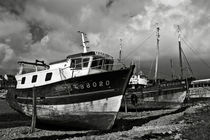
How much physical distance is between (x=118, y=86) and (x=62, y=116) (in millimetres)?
4922

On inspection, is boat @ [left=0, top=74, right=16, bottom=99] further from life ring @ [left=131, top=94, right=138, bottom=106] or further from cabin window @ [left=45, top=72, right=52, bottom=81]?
life ring @ [left=131, top=94, right=138, bottom=106]

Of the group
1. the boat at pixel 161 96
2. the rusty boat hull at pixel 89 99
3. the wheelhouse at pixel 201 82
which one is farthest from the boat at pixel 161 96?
the wheelhouse at pixel 201 82

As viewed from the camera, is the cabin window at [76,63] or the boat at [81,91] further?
the cabin window at [76,63]

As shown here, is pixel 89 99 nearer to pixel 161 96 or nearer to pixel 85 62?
pixel 85 62

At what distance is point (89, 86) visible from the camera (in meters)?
16.6

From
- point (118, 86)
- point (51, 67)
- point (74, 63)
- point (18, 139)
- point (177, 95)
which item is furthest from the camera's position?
point (177, 95)

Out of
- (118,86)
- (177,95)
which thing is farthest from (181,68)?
(118,86)

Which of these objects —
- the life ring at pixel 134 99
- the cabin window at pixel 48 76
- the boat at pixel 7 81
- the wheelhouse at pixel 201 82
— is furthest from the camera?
the wheelhouse at pixel 201 82

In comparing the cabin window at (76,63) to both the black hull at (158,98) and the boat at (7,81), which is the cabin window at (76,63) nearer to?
the boat at (7,81)

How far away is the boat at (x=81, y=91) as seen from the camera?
1652cm

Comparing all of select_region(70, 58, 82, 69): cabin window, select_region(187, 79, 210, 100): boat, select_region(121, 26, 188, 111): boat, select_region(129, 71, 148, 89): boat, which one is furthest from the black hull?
select_region(187, 79, 210, 100): boat

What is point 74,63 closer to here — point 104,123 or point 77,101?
point 77,101

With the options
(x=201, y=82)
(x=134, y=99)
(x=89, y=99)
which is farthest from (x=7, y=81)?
(x=201, y=82)

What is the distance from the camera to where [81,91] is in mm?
16812
